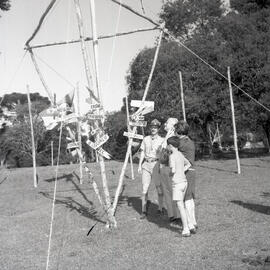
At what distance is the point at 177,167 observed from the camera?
8352mm

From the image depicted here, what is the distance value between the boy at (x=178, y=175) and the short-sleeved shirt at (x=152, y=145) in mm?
1939

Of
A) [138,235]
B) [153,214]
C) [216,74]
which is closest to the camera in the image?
[138,235]

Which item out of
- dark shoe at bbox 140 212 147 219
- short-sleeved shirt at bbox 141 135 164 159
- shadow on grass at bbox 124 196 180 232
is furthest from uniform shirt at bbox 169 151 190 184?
dark shoe at bbox 140 212 147 219

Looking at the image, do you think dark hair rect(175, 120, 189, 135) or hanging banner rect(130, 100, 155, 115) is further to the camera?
hanging banner rect(130, 100, 155, 115)

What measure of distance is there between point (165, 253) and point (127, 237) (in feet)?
5.27

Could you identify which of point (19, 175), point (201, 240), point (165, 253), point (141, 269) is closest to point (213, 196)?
point (201, 240)

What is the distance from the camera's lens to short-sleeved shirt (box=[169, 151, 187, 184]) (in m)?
8.35

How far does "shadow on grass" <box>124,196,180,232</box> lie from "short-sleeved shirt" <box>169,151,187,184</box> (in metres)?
1.14

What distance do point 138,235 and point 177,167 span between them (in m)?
1.53

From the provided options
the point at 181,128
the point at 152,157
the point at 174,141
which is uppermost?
the point at 181,128

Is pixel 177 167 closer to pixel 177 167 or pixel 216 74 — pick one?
pixel 177 167

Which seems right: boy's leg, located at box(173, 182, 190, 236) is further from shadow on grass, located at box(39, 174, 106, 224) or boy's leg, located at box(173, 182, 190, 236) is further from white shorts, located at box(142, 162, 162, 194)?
shadow on grass, located at box(39, 174, 106, 224)

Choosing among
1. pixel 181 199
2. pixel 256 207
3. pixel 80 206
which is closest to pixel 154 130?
pixel 181 199

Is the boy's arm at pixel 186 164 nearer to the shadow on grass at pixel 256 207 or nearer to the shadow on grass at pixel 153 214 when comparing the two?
the shadow on grass at pixel 153 214
